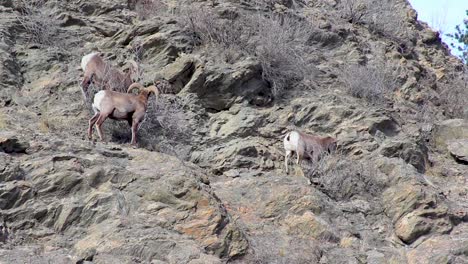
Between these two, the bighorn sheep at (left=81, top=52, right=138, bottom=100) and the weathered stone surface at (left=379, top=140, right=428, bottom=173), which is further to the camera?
the weathered stone surface at (left=379, top=140, right=428, bottom=173)

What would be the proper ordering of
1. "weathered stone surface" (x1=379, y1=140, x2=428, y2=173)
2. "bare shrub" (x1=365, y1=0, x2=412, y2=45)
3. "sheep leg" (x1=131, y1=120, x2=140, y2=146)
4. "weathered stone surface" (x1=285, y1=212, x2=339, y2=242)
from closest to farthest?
"weathered stone surface" (x1=285, y1=212, x2=339, y2=242), "sheep leg" (x1=131, y1=120, x2=140, y2=146), "weathered stone surface" (x1=379, y1=140, x2=428, y2=173), "bare shrub" (x1=365, y1=0, x2=412, y2=45)

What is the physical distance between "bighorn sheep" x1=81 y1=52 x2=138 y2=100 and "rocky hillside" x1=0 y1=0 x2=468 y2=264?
0.16 meters

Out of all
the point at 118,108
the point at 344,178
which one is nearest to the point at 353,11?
the point at 344,178

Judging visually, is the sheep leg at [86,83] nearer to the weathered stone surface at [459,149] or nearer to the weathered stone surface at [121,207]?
the weathered stone surface at [121,207]

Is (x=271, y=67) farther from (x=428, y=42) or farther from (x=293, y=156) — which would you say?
(x=428, y=42)

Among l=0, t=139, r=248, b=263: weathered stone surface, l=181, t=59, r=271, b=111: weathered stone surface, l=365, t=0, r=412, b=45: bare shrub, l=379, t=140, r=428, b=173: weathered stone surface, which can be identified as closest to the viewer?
l=0, t=139, r=248, b=263: weathered stone surface

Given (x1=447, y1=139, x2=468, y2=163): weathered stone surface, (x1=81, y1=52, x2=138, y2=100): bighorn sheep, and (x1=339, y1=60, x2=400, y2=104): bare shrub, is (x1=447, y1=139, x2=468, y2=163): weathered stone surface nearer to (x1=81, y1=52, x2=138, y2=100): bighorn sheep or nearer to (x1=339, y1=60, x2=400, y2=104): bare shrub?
(x1=339, y1=60, x2=400, y2=104): bare shrub

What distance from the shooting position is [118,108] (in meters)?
10.6

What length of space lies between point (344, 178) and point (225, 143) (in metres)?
2.04

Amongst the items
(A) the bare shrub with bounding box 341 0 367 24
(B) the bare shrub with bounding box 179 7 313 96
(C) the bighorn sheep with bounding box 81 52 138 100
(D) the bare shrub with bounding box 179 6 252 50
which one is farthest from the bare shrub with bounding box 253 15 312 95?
(A) the bare shrub with bounding box 341 0 367 24

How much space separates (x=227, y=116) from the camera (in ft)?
41.2

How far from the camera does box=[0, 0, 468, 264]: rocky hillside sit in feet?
28.3

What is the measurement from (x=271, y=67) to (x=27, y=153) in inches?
228

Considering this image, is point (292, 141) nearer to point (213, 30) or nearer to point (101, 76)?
point (101, 76)
